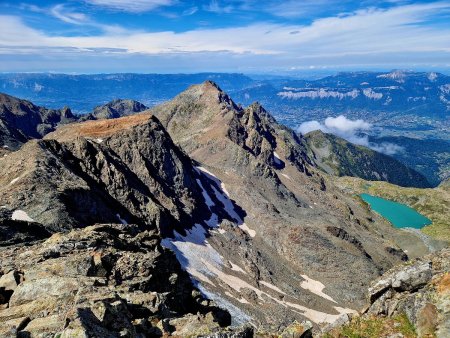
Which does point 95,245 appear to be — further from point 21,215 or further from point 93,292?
point 21,215

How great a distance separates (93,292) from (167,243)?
231 feet

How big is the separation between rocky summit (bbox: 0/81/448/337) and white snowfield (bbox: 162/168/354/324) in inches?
17.4

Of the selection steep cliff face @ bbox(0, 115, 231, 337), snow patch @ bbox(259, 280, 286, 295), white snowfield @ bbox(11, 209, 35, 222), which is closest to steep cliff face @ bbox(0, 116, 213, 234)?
steep cliff face @ bbox(0, 115, 231, 337)

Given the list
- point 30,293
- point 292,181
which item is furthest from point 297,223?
point 30,293

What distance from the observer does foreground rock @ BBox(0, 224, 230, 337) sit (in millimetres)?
22359

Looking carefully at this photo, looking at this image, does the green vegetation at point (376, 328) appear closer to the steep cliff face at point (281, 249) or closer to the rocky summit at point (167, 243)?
the rocky summit at point (167, 243)

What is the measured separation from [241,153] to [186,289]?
132 metres

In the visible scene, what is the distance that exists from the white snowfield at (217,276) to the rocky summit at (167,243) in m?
0.44

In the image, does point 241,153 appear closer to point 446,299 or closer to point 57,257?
point 57,257

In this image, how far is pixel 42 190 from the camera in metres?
72.6

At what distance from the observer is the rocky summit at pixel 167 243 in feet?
90.0

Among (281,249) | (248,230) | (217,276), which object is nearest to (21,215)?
(217,276)

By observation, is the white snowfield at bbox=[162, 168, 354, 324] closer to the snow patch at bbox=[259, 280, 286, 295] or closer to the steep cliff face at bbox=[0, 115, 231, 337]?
the snow patch at bbox=[259, 280, 286, 295]

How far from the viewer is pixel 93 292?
28.0m
